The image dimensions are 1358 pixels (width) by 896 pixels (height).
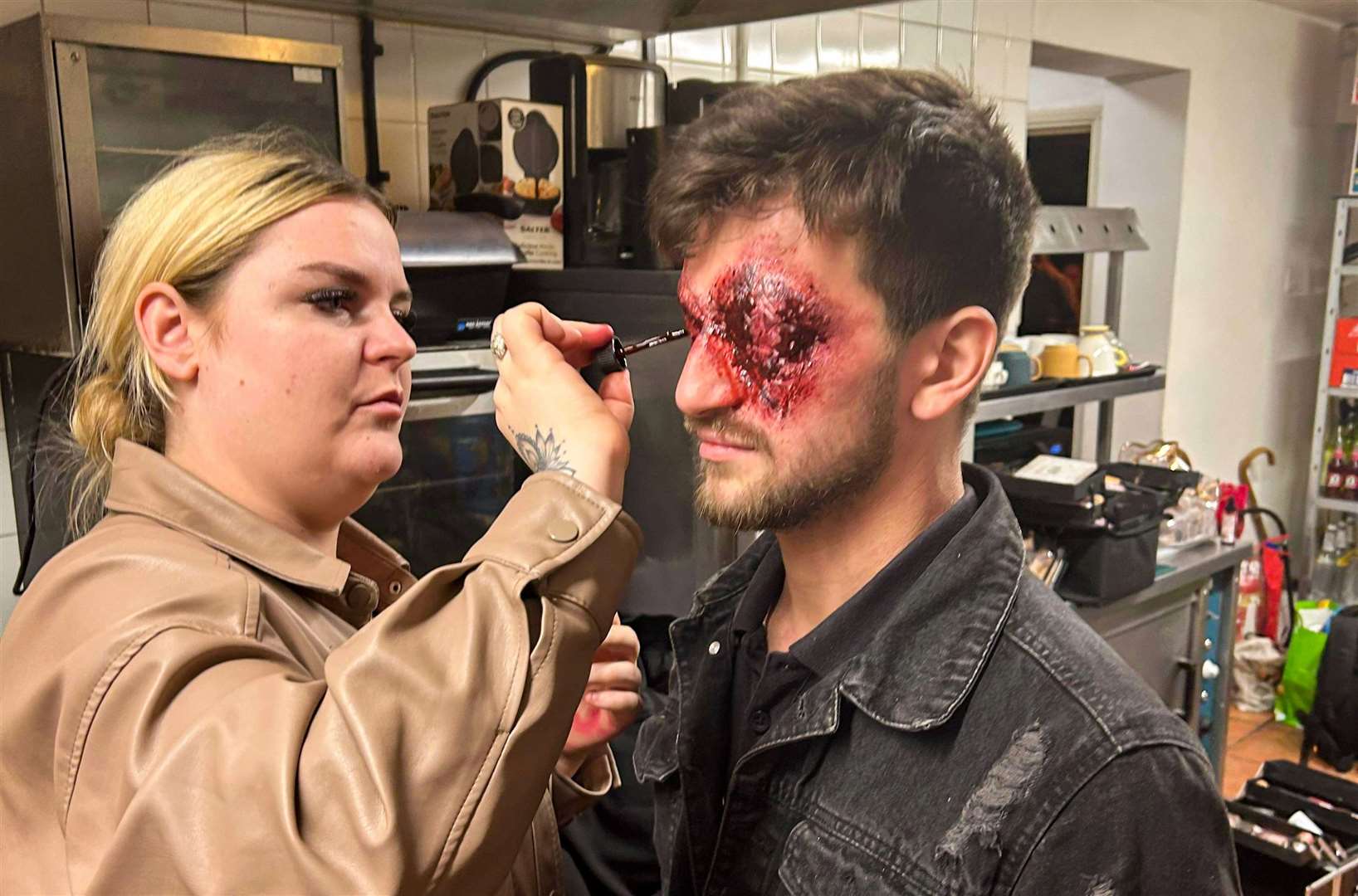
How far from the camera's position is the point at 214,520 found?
105 cm

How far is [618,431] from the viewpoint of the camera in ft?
3.06

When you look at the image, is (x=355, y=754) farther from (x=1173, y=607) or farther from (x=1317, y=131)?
(x=1317, y=131)

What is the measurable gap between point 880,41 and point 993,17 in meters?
0.40

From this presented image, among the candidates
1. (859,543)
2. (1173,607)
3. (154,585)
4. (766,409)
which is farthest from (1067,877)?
(1173,607)

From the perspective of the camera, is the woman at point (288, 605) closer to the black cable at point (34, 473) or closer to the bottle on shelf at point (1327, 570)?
the black cable at point (34, 473)

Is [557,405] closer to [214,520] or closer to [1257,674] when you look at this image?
[214,520]

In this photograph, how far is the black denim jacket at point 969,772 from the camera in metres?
0.81

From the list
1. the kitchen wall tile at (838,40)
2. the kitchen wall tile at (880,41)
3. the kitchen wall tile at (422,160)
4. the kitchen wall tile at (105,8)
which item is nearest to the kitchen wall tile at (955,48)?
the kitchen wall tile at (880,41)

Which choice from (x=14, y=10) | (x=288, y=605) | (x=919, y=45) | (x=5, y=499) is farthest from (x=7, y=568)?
(x=919, y=45)

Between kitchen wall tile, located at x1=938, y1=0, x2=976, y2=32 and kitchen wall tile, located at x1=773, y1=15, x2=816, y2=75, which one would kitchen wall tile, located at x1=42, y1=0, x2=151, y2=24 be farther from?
kitchen wall tile, located at x1=938, y1=0, x2=976, y2=32

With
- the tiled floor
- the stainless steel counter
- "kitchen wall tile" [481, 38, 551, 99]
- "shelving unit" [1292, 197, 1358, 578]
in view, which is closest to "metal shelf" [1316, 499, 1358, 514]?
"shelving unit" [1292, 197, 1358, 578]

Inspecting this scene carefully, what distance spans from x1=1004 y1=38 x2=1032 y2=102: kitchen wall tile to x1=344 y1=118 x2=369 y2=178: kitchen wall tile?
2035 millimetres

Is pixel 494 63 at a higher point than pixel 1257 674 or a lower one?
higher

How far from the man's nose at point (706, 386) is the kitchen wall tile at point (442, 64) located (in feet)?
4.73
